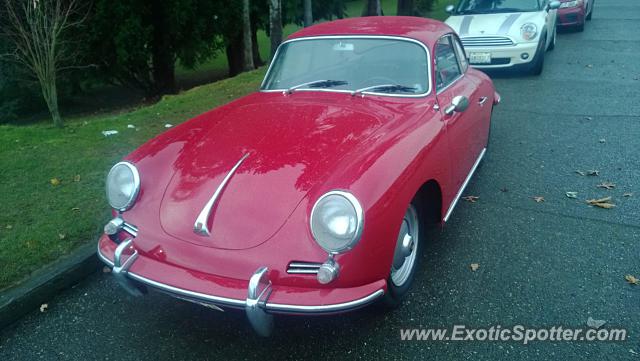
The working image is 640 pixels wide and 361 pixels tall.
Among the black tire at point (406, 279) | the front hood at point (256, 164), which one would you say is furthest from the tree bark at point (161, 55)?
the black tire at point (406, 279)

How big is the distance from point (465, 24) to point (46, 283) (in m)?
7.34

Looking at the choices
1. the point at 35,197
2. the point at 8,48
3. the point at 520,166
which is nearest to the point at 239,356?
the point at 35,197

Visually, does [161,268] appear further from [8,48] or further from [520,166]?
[8,48]

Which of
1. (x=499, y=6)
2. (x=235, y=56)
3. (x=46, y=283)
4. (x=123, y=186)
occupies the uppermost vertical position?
(x=499, y=6)

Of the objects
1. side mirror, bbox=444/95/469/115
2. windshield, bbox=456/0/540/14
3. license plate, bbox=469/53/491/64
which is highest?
windshield, bbox=456/0/540/14

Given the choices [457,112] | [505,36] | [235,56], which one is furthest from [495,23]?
[235,56]

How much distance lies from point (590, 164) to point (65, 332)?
15.4 ft

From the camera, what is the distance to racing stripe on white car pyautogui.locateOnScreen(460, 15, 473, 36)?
7945 millimetres

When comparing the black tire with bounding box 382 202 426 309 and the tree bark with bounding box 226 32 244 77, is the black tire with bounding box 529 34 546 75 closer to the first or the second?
the black tire with bounding box 382 202 426 309

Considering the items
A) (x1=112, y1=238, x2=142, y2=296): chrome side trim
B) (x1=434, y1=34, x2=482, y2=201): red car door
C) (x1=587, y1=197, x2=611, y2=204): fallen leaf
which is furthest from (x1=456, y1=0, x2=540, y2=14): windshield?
(x1=112, y1=238, x2=142, y2=296): chrome side trim

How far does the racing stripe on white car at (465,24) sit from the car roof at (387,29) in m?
4.03

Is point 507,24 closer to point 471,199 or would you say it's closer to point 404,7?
point 471,199

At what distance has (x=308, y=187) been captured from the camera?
7.99 ft

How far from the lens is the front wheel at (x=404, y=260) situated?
105 inches
